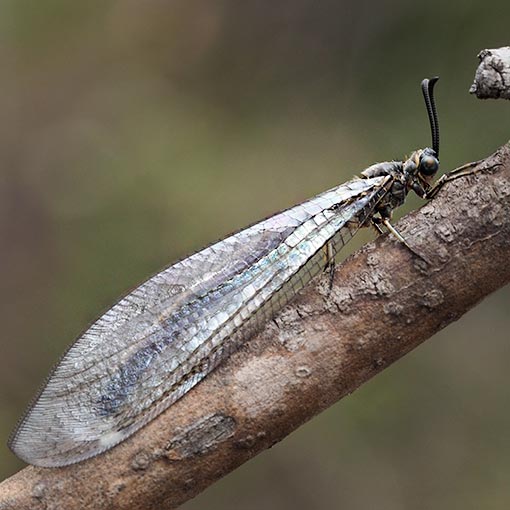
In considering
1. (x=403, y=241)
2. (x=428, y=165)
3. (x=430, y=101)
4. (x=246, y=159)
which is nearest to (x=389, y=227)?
(x=403, y=241)

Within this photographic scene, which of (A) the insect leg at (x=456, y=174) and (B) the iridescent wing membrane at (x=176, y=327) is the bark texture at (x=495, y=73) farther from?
(B) the iridescent wing membrane at (x=176, y=327)

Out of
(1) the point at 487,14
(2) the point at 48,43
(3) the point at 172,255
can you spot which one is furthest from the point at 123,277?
(1) the point at 487,14

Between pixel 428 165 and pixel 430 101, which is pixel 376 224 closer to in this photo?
pixel 428 165

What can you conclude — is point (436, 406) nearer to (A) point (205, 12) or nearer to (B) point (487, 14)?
(B) point (487, 14)

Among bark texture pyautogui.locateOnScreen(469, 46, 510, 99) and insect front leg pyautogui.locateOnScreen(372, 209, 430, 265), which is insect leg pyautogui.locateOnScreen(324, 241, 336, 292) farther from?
bark texture pyautogui.locateOnScreen(469, 46, 510, 99)

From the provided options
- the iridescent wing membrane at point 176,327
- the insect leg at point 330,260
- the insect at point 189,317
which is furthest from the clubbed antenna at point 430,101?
the insect leg at point 330,260

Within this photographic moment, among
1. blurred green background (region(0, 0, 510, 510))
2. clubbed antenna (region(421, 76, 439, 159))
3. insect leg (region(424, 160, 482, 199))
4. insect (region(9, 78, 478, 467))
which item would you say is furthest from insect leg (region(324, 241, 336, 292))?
blurred green background (region(0, 0, 510, 510))
